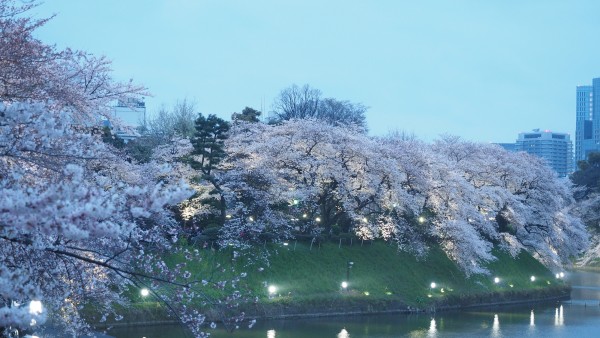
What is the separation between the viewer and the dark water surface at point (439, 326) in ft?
73.0

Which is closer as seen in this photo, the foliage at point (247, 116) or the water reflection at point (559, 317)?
the water reflection at point (559, 317)

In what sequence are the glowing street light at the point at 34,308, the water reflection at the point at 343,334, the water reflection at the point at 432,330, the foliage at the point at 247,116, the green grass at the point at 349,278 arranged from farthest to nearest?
the foliage at the point at 247,116 → the green grass at the point at 349,278 → the water reflection at the point at 432,330 → the water reflection at the point at 343,334 → the glowing street light at the point at 34,308

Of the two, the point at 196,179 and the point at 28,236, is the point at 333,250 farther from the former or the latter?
the point at 28,236

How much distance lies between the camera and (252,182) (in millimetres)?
28312

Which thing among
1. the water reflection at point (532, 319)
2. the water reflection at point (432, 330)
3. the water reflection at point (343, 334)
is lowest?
the water reflection at point (343, 334)

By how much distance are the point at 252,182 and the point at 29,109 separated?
22683mm

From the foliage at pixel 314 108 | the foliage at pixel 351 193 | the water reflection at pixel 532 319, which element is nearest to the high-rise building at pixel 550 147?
the foliage at pixel 314 108

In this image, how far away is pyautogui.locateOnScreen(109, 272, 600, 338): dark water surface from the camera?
22.2m

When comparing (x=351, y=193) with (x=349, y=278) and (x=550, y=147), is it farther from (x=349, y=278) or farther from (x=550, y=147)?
(x=550, y=147)

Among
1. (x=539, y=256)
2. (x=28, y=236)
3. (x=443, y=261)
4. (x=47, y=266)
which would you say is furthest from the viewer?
(x=539, y=256)

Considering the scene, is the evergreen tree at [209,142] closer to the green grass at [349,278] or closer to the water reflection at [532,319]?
the green grass at [349,278]

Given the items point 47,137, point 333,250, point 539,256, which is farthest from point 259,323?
point 539,256

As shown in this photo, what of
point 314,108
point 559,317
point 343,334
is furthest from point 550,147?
point 343,334

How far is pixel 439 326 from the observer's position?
26.4 m
